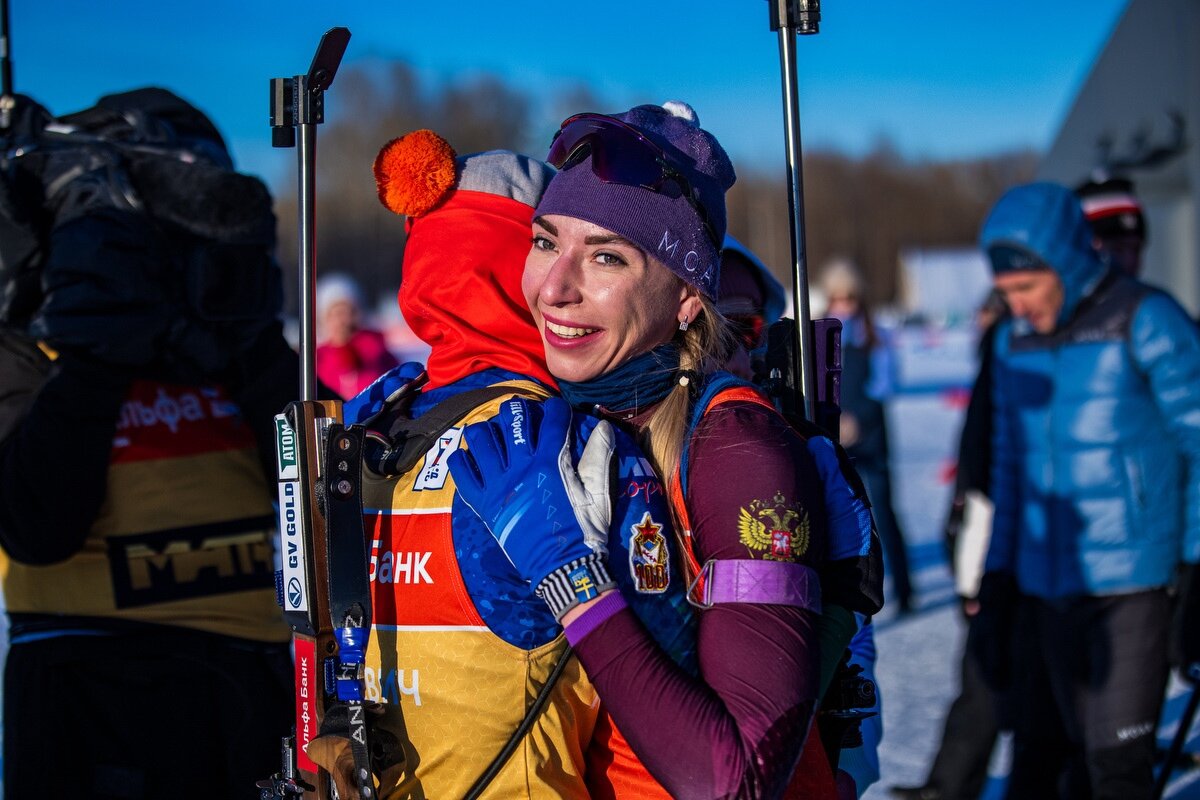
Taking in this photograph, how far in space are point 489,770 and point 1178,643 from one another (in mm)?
2467

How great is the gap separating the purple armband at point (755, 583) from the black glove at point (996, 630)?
91.4 inches

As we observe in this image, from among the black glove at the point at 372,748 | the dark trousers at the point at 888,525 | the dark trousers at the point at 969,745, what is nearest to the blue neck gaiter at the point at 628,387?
the black glove at the point at 372,748

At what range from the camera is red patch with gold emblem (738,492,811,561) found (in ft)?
4.31

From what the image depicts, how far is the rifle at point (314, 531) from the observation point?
4.54 ft

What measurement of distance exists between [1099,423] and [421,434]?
7.99 feet

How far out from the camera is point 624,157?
1511 mm

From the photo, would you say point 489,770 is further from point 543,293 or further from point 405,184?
point 405,184

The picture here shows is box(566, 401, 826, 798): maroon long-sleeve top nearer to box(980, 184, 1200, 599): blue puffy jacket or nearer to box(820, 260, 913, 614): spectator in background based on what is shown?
box(980, 184, 1200, 599): blue puffy jacket

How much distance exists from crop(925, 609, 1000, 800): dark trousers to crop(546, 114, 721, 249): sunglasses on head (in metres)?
2.56

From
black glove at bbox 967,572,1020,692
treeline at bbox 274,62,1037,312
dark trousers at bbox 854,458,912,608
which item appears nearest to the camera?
black glove at bbox 967,572,1020,692

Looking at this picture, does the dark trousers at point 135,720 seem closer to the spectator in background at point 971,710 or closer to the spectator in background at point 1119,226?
the spectator in background at point 971,710

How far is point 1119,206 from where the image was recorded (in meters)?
4.08

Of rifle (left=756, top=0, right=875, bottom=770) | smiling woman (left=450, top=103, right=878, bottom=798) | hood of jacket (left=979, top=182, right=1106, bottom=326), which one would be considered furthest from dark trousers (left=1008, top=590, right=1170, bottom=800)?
smiling woman (left=450, top=103, right=878, bottom=798)

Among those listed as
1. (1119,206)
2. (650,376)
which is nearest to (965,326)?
(1119,206)
